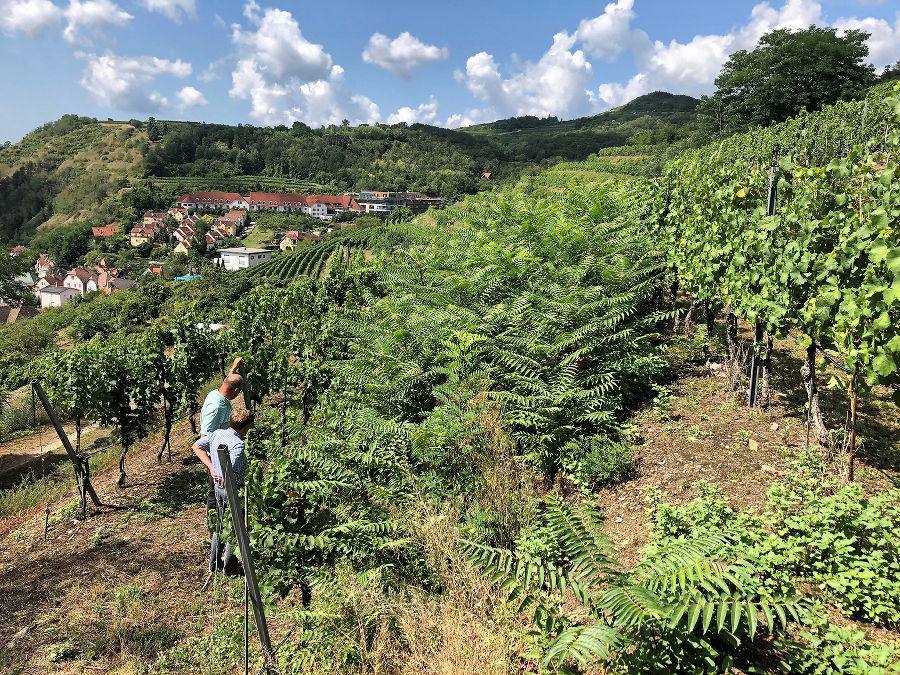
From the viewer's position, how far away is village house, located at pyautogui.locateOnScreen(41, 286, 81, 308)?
87.6 metres

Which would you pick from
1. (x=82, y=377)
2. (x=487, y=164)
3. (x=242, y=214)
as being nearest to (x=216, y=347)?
(x=82, y=377)

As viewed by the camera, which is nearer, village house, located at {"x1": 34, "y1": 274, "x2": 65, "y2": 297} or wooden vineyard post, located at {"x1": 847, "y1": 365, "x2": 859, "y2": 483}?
wooden vineyard post, located at {"x1": 847, "y1": 365, "x2": 859, "y2": 483}

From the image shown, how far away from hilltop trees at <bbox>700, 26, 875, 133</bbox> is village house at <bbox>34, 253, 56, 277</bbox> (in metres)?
133

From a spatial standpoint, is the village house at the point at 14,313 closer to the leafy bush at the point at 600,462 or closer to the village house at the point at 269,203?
the village house at the point at 269,203

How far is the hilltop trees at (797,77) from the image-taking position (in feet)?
144

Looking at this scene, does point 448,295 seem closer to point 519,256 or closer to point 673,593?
point 519,256

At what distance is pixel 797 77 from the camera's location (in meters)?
44.9

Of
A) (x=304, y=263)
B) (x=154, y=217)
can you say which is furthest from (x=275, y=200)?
(x=304, y=263)

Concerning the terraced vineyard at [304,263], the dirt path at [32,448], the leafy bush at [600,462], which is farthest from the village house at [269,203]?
the leafy bush at [600,462]

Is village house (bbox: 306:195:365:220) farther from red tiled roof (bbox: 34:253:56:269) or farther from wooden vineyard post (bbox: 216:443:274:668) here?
wooden vineyard post (bbox: 216:443:274:668)

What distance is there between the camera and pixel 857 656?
2598 millimetres

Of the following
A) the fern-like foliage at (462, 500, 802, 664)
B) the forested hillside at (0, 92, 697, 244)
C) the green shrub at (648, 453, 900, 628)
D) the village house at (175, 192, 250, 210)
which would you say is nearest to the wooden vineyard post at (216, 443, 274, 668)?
the fern-like foliage at (462, 500, 802, 664)

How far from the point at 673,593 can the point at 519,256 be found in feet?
23.0

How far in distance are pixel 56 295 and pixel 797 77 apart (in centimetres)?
12139
